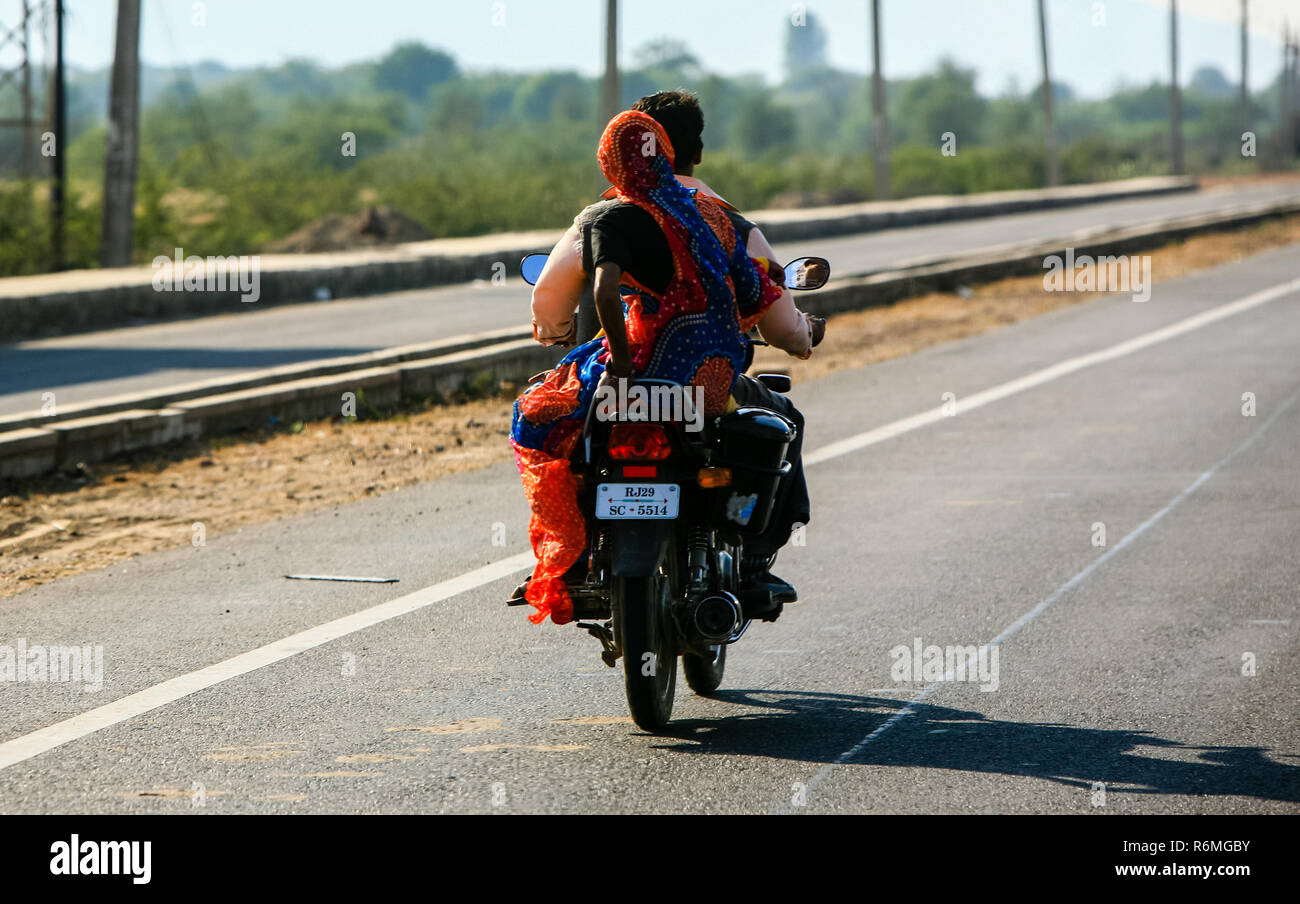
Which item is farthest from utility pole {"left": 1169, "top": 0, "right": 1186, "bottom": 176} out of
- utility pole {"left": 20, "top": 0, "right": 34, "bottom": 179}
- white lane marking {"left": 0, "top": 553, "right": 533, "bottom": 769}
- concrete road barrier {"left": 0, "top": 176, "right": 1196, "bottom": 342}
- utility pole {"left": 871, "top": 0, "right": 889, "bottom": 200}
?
white lane marking {"left": 0, "top": 553, "right": 533, "bottom": 769}

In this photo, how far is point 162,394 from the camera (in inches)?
424

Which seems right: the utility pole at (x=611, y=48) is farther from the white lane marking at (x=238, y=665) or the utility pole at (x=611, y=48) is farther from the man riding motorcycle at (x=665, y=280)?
the man riding motorcycle at (x=665, y=280)

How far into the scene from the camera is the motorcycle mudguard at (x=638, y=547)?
183 inches

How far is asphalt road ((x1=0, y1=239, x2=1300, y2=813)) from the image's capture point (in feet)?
14.8

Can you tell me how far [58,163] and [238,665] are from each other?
2041 cm

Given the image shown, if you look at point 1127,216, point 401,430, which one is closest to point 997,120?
point 1127,216

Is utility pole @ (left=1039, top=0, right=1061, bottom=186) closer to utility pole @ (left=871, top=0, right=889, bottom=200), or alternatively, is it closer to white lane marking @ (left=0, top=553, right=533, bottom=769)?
utility pole @ (left=871, top=0, right=889, bottom=200)

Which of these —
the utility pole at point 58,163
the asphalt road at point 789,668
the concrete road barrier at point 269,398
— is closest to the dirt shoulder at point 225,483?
the concrete road barrier at point 269,398

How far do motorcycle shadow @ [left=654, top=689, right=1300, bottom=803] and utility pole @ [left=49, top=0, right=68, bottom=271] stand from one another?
20046 mm

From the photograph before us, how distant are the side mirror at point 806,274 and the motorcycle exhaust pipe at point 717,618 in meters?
0.93

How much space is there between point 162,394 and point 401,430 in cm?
156

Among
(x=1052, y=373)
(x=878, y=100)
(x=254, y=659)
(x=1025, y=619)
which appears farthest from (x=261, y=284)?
(x=878, y=100)

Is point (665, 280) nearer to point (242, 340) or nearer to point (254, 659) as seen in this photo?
point (254, 659)

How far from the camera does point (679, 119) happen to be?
4.90m
